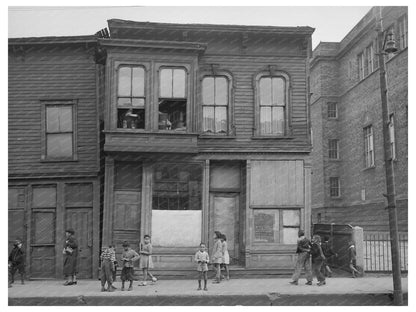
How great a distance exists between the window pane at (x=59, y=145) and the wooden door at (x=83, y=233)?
197 cm

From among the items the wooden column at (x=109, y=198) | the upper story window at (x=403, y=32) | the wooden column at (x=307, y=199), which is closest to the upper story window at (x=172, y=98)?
the wooden column at (x=109, y=198)

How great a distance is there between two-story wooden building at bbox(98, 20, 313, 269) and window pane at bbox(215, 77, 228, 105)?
34mm

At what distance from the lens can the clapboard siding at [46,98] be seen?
19.3 meters

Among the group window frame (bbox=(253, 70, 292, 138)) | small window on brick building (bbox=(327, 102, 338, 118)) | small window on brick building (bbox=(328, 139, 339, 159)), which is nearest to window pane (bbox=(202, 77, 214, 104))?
window frame (bbox=(253, 70, 292, 138))

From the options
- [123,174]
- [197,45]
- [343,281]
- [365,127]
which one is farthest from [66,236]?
[365,127]

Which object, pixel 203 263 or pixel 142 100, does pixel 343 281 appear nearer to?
pixel 203 263

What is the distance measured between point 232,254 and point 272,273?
1.53 m

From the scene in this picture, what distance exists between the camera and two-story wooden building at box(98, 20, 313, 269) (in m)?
18.2

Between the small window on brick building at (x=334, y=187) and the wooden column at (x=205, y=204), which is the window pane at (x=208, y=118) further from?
the small window on brick building at (x=334, y=187)

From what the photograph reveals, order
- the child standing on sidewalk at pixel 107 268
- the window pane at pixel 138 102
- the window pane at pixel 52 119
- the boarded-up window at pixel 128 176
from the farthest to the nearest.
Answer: the window pane at pixel 52 119 → the boarded-up window at pixel 128 176 → the window pane at pixel 138 102 → the child standing on sidewalk at pixel 107 268

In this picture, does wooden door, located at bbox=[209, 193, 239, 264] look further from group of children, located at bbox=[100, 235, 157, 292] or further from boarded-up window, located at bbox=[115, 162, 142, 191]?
group of children, located at bbox=[100, 235, 157, 292]

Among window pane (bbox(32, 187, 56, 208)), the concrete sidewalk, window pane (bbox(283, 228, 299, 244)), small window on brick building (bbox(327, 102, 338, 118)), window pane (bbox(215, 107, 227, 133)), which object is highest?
small window on brick building (bbox(327, 102, 338, 118))

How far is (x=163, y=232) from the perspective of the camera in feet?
60.0

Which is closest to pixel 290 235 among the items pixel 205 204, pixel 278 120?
pixel 205 204
